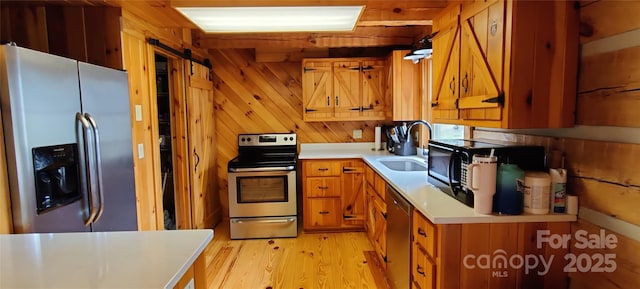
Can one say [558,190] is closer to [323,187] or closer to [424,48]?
[424,48]

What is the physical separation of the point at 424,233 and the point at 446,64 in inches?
42.4

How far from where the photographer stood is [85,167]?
171 cm

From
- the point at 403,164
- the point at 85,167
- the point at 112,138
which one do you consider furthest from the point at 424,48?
the point at 85,167

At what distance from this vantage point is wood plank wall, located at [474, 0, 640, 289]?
4.28 ft

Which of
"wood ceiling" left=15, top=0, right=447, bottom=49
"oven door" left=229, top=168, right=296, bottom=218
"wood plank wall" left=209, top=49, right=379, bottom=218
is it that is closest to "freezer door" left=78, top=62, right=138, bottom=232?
"wood ceiling" left=15, top=0, right=447, bottom=49

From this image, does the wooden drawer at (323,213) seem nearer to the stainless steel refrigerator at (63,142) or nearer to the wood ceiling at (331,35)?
the wood ceiling at (331,35)

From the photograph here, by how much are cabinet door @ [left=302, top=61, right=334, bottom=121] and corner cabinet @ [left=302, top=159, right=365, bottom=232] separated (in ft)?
2.02

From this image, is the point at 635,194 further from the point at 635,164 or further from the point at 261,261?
the point at 261,261

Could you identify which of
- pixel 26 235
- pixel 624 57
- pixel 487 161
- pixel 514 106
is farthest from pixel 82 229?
pixel 624 57

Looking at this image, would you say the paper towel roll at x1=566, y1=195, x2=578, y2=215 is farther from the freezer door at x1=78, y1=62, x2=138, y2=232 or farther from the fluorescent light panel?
the freezer door at x1=78, y1=62, x2=138, y2=232

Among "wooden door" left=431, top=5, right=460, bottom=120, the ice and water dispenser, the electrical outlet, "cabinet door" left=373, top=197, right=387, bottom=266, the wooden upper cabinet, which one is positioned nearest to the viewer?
the ice and water dispenser

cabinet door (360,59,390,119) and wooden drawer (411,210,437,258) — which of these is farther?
cabinet door (360,59,390,119)

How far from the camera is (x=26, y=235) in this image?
1.31 metres

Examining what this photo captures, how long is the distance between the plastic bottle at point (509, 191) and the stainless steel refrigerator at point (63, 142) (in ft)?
6.67
